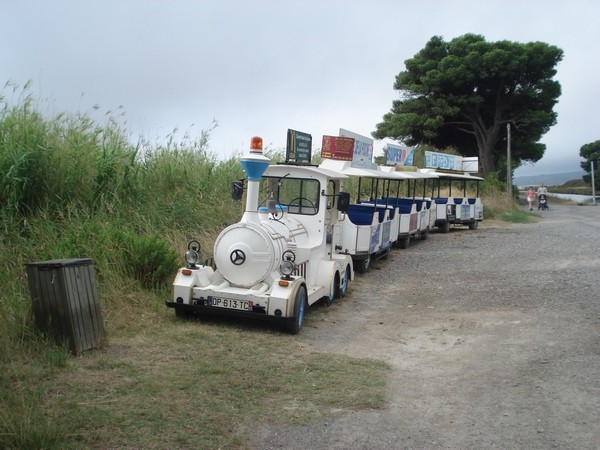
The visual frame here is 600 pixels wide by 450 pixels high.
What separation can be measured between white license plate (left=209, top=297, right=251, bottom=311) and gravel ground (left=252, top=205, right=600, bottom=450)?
0.75 metres

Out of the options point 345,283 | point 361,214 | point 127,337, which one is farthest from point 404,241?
point 127,337

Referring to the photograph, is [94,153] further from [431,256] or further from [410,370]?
[431,256]

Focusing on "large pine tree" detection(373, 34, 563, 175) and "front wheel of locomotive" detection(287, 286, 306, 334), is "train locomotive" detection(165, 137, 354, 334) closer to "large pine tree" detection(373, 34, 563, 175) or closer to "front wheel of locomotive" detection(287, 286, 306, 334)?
"front wheel of locomotive" detection(287, 286, 306, 334)

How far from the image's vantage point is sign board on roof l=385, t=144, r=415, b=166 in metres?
17.8

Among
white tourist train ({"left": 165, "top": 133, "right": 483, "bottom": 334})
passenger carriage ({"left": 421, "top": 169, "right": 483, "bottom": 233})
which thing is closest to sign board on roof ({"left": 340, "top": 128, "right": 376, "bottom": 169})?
white tourist train ({"left": 165, "top": 133, "right": 483, "bottom": 334})

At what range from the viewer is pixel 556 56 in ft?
116

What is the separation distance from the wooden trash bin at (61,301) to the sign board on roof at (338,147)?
23.6 feet

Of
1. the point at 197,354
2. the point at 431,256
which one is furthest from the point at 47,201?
the point at 431,256

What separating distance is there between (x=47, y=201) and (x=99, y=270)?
1517 mm

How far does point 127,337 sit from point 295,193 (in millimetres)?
3619

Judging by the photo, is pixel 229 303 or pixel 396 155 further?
pixel 396 155

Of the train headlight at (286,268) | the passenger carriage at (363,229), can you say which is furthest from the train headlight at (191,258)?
the passenger carriage at (363,229)

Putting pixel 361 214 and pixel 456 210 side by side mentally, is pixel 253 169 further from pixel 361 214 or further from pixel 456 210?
pixel 456 210

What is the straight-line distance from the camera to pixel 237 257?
7.53 meters
